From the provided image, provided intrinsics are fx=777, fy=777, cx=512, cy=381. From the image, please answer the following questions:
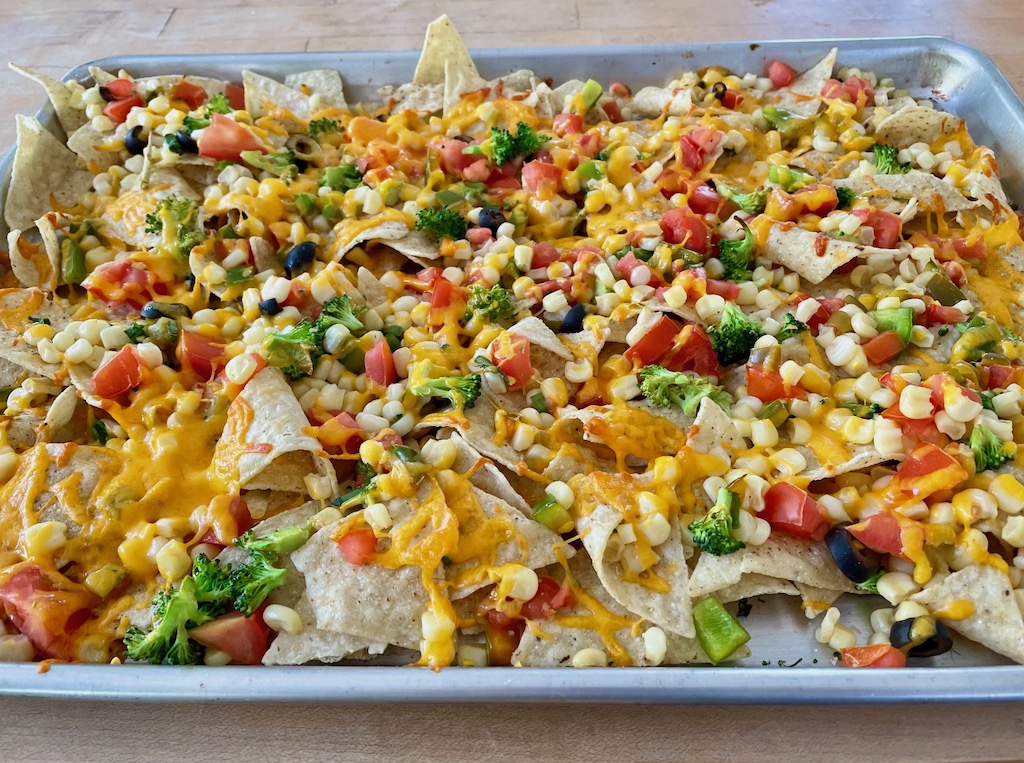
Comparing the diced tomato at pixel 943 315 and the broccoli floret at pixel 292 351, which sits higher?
the diced tomato at pixel 943 315

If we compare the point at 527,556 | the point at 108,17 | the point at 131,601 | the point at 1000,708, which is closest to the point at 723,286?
the point at 527,556

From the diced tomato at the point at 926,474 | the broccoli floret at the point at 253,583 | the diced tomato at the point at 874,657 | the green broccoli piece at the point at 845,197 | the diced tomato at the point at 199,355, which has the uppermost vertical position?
the green broccoli piece at the point at 845,197

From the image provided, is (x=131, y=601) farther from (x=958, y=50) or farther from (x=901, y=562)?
(x=958, y=50)

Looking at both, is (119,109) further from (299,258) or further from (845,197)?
(845,197)

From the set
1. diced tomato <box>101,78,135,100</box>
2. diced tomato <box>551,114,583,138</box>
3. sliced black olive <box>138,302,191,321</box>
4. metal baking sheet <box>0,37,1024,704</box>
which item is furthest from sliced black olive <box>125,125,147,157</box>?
metal baking sheet <box>0,37,1024,704</box>

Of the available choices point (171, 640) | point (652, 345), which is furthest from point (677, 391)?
point (171, 640)

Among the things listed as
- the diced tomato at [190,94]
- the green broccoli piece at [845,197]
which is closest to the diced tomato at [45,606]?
the diced tomato at [190,94]

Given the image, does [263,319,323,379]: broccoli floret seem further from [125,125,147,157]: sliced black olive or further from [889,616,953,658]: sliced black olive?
[889,616,953,658]: sliced black olive

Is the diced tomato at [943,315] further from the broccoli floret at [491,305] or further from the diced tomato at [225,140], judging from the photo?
the diced tomato at [225,140]
